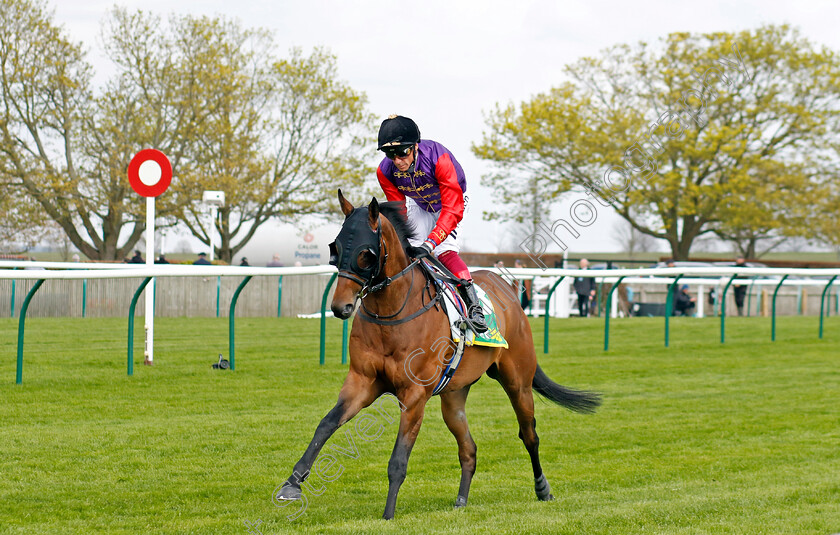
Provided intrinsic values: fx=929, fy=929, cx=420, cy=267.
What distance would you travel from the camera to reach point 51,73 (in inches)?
990

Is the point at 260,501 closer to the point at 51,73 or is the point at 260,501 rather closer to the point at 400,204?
the point at 400,204

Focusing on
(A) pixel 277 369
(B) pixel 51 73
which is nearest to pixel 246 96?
(B) pixel 51 73

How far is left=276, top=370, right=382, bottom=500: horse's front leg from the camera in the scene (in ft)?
13.0

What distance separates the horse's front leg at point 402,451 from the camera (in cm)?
419

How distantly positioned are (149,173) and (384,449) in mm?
4792

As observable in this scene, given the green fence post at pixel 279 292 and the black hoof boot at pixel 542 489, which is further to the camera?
the green fence post at pixel 279 292

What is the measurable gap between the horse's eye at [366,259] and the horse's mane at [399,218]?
46 cm

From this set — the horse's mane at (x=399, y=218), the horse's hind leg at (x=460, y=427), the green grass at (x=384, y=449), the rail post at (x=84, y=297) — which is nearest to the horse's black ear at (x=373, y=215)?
the horse's mane at (x=399, y=218)

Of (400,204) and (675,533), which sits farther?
(400,204)

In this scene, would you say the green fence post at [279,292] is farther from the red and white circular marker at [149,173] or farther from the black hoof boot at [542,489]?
the black hoof boot at [542,489]

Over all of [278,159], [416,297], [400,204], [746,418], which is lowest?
[746,418]

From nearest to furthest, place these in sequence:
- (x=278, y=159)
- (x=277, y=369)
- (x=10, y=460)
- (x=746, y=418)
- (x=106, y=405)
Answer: (x=10, y=460) → (x=106, y=405) → (x=746, y=418) → (x=277, y=369) → (x=278, y=159)

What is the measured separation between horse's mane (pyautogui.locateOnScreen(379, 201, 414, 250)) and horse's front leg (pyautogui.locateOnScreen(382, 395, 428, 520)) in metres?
0.81

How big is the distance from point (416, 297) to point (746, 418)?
4434 mm
